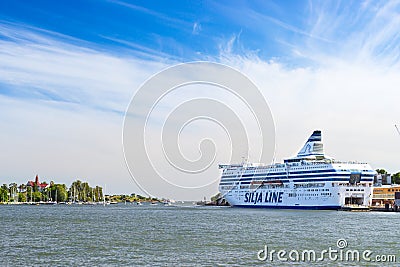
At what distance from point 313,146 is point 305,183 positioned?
33.7 ft

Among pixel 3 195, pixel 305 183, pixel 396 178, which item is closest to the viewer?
pixel 305 183

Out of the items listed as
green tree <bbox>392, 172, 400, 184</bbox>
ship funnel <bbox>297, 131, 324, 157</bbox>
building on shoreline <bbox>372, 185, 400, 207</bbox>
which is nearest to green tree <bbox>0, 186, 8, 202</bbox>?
ship funnel <bbox>297, 131, 324, 157</bbox>

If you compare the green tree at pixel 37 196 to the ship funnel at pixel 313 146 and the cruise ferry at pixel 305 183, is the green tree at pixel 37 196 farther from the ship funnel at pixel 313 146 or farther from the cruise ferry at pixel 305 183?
the ship funnel at pixel 313 146

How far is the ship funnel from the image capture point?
9948 cm

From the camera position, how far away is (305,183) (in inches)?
3622

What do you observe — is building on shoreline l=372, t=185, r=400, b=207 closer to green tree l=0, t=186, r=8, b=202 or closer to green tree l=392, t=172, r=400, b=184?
green tree l=392, t=172, r=400, b=184

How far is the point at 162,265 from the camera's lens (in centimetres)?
2488

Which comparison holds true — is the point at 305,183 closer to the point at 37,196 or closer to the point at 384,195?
the point at 384,195

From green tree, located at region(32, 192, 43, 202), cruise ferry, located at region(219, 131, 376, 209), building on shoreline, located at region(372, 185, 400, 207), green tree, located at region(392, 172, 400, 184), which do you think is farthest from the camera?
green tree, located at region(32, 192, 43, 202)

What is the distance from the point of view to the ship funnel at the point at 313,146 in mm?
99481

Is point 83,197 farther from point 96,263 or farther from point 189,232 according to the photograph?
point 96,263

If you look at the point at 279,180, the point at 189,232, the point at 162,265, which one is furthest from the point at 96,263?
the point at 279,180

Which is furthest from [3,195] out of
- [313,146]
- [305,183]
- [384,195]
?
[384,195]

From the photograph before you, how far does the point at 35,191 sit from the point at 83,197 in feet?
56.0
